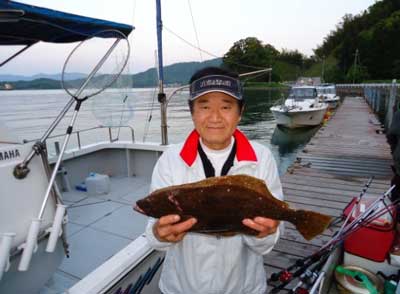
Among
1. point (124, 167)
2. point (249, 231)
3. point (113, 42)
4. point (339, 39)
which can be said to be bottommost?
point (124, 167)

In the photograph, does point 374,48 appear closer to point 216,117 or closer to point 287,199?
point 287,199

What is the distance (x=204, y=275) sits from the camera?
182 cm

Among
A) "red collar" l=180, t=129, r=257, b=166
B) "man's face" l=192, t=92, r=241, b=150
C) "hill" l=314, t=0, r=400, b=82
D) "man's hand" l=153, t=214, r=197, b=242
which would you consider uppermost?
"hill" l=314, t=0, r=400, b=82

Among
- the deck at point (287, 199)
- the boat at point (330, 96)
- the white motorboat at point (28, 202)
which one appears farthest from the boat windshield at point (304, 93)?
the white motorboat at point (28, 202)

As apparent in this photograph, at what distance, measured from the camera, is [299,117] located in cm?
2145

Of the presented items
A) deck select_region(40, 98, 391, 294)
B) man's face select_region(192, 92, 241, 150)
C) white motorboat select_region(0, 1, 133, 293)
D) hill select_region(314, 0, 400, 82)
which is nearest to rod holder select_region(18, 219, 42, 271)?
white motorboat select_region(0, 1, 133, 293)

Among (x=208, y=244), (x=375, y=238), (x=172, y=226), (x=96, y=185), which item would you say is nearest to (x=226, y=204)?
(x=172, y=226)

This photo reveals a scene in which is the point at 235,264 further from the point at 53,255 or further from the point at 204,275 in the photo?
the point at 53,255

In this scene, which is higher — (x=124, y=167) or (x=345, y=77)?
(x=345, y=77)

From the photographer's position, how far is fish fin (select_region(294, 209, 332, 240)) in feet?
4.94

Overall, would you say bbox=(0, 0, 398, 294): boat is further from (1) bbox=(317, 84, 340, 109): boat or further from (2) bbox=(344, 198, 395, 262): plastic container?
(1) bbox=(317, 84, 340, 109): boat

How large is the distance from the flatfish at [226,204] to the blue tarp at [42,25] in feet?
7.04

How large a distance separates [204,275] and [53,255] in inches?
82.7

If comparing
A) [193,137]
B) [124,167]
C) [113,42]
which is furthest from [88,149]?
[193,137]
